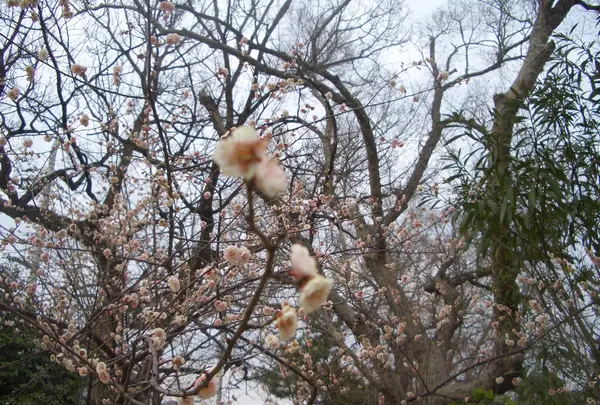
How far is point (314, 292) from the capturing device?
1.85ft

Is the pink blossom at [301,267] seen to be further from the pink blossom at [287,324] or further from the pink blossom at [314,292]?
the pink blossom at [287,324]

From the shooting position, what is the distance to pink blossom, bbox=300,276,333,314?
0.55 m

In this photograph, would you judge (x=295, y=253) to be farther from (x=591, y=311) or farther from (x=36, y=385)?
(x=36, y=385)

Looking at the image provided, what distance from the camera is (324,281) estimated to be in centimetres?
57

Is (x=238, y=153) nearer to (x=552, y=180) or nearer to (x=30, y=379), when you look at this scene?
(x=552, y=180)

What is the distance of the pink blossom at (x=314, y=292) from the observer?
553 millimetres

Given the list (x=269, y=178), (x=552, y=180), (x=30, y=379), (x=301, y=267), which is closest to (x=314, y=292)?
(x=301, y=267)

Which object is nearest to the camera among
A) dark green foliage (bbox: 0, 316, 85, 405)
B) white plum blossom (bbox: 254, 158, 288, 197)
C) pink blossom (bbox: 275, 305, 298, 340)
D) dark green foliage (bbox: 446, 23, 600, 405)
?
white plum blossom (bbox: 254, 158, 288, 197)

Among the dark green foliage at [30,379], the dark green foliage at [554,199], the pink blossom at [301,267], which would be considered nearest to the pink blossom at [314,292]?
the pink blossom at [301,267]

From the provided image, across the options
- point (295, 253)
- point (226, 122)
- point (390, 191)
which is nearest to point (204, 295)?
point (295, 253)

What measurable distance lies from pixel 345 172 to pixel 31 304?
126 inches

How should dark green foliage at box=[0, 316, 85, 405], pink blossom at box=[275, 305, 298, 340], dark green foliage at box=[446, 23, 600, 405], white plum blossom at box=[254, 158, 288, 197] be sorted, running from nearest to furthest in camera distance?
white plum blossom at box=[254, 158, 288, 197]
pink blossom at box=[275, 305, 298, 340]
dark green foliage at box=[446, 23, 600, 405]
dark green foliage at box=[0, 316, 85, 405]

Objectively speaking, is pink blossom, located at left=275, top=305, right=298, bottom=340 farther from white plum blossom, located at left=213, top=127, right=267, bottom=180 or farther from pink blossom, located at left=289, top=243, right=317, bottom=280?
white plum blossom, located at left=213, top=127, right=267, bottom=180

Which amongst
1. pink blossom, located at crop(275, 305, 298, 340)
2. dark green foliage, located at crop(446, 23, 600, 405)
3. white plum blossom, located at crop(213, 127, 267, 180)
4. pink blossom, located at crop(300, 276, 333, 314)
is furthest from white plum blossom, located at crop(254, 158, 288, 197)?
dark green foliage, located at crop(446, 23, 600, 405)
